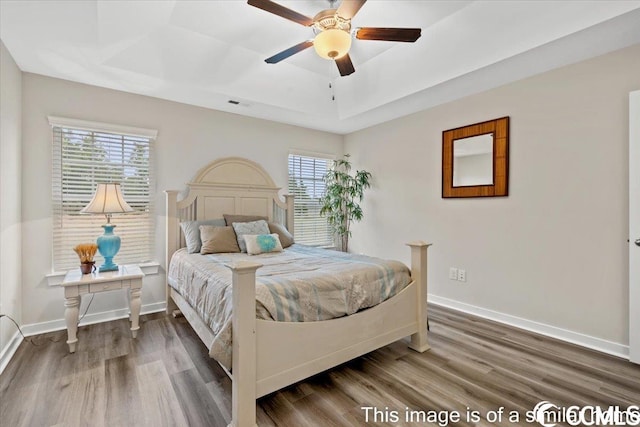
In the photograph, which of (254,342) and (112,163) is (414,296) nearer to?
(254,342)

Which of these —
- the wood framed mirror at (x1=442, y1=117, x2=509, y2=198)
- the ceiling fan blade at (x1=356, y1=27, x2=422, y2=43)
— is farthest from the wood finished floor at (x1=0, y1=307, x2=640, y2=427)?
the ceiling fan blade at (x1=356, y1=27, x2=422, y2=43)

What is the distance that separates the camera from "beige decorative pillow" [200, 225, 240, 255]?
121 inches

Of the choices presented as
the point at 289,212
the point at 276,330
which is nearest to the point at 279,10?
the point at 276,330

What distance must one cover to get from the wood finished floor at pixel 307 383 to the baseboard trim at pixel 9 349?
4 centimetres

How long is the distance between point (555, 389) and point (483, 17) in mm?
2740

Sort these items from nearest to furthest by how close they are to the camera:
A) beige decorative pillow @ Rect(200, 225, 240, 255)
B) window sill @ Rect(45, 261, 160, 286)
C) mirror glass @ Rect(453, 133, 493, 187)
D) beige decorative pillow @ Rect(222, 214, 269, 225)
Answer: window sill @ Rect(45, 261, 160, 286)
beige decorative pillow @ Rect(200, 225, 240, 255)
mirror glass @ Rect(453, 133, 493, 187)
beige decorative pillow @ Rect(222, 214, 269, 225)

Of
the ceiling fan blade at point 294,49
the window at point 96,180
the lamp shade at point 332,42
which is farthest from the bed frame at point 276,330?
the ceiling fan blade at point 294,49

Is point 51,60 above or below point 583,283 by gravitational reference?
above

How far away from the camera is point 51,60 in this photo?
2611 mm

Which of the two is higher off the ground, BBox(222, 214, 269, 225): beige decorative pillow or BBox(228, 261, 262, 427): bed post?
BBox(222, 214, 269, 225): beige decorative pillow

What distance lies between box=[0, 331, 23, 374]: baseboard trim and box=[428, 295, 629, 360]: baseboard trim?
4057 mm

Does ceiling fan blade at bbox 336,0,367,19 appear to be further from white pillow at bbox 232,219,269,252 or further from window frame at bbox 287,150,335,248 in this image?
window frame at bbox 287,150,335,248

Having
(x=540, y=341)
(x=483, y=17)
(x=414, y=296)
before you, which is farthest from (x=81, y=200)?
(x=540, y=341)

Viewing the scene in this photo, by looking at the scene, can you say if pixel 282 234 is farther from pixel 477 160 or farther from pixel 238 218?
pixel 477 160
